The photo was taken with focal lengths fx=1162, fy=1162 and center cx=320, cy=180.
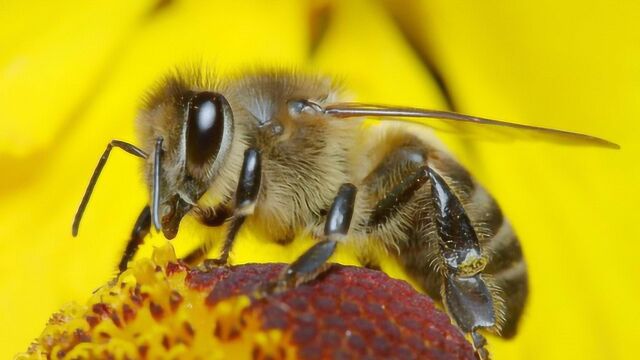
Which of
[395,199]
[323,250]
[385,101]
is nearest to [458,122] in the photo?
[395,199]

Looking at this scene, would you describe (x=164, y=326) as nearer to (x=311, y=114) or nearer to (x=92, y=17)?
(x=311, y=114)

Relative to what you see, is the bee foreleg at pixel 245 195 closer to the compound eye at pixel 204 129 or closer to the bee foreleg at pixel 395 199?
the compound eye at pixel 204 129

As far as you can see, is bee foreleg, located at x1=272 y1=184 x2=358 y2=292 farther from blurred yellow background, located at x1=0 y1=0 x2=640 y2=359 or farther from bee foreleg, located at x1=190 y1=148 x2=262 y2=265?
blurred yellow background, located at x1=0 y1=0 x2=640 y2=359

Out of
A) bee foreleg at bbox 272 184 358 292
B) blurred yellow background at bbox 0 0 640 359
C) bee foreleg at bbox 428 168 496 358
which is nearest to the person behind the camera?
bee foreleg at bbox 272 184 358 292

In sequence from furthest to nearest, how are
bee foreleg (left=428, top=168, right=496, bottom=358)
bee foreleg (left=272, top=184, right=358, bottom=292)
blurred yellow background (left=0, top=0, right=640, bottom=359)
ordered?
1. blurred yellow background (left=0, top=0, right=640, bottom=359)
2. bee foreleg (left=428, top=168, right=496, bottom=358)
3. bee foreleg (left=272, top=184, right=358, bottom=292)

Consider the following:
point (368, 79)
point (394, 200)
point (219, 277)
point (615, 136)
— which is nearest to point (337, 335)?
point (219, 277)

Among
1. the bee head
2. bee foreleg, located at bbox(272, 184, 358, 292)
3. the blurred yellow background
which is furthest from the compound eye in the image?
the blurred yellow background

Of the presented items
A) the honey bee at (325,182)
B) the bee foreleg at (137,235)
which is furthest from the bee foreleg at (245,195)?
the bee foreleg at (137,235)
